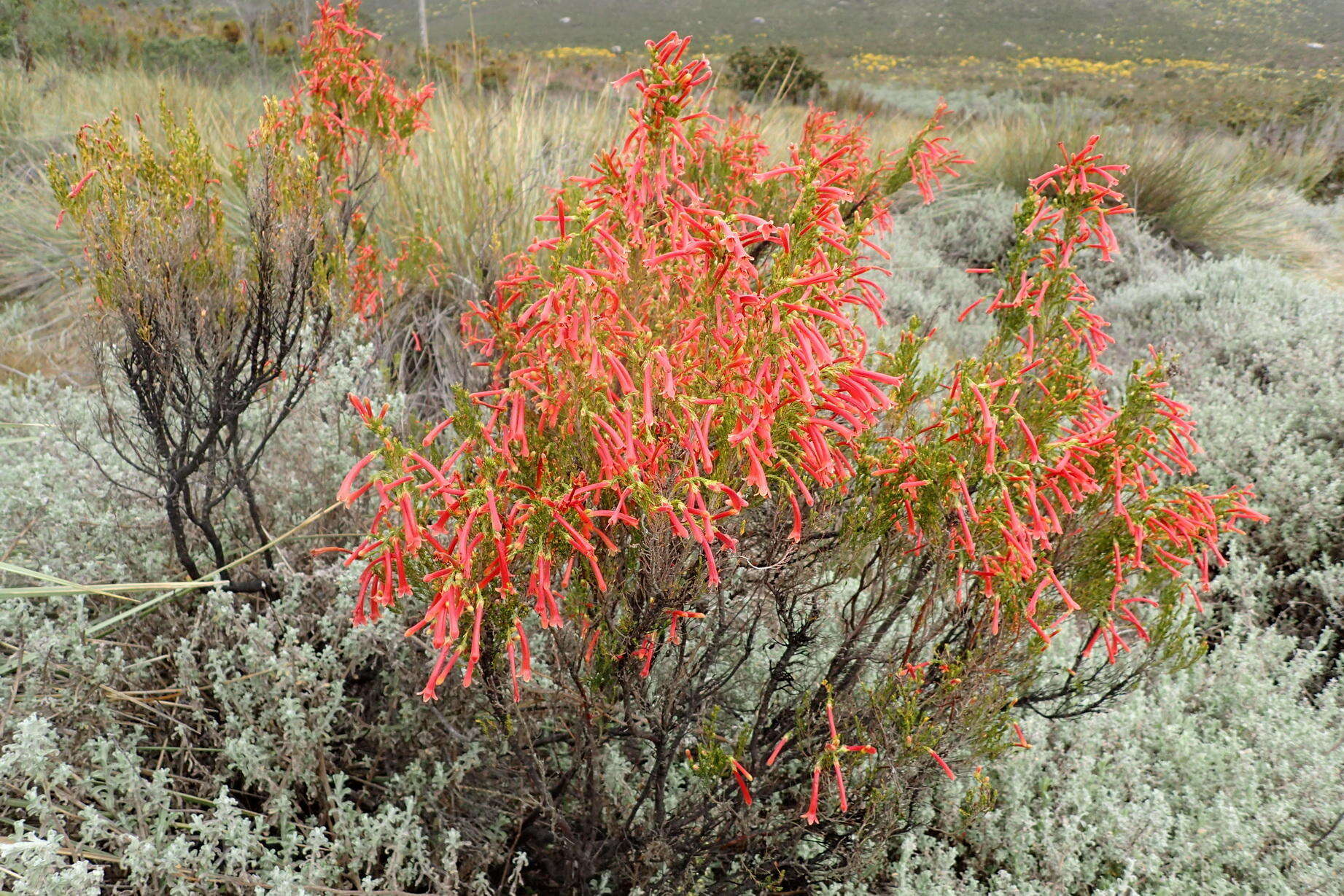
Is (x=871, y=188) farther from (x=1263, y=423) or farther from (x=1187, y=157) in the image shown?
(x=1187, y=157)

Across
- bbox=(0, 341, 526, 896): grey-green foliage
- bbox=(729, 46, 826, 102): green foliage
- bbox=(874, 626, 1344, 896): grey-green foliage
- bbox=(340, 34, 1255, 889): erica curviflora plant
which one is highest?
bbox=(729, 46, 826, 102): green foliage

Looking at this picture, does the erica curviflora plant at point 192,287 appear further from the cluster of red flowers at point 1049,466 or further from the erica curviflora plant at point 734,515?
the cluster of red flowers at point 1049,466

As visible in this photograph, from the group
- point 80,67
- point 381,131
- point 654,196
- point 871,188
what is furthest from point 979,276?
point 80,67

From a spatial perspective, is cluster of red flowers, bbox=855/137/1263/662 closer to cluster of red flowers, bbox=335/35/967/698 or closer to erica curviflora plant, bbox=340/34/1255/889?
erica curviflora plant, bbox=340/34/1255/889

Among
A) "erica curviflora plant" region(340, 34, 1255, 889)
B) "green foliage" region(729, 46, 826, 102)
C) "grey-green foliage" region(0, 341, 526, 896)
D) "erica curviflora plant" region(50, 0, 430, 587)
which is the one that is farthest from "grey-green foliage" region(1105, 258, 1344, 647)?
"green foliage" region(729, 46, 826, 102)

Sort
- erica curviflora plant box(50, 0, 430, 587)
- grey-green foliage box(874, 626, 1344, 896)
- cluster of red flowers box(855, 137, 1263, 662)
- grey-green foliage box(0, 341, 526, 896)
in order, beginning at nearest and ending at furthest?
cluster of red flowers box(855, 137, 1263, 662) < grey-green foliage box(0, 341, 526, 896) < erica curviflora plant box(50, 0, 430, 587) < grey-green foliage box(874, 626, 1344, 896)

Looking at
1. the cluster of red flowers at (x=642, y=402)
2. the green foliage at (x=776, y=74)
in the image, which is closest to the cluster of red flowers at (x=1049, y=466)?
the cluster of red flowers at (x=642, y=402)

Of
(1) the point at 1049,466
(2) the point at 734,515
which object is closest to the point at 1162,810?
(1) the point at 1049,466

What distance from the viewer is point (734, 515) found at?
1280 millimetres

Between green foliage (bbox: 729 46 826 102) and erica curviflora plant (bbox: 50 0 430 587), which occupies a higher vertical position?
green foliage (bbox: 729 46 826 102)

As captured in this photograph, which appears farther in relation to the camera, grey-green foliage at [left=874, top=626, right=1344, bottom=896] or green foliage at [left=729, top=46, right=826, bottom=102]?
green foliage at [left=729, top=46, right=826, bottom=102]

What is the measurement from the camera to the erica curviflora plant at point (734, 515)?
1.04 metres

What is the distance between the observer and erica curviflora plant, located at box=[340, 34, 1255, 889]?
1041mm

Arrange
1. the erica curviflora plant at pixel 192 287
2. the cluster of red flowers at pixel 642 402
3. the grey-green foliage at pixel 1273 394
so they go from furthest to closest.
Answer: the grey-green foliage at pixel 1273 394
the erica curviflora plant at pixel 192 287
the cluster of red flowers at pixel 642 402
